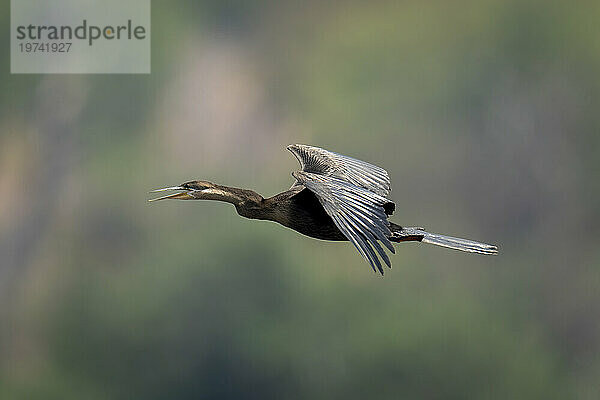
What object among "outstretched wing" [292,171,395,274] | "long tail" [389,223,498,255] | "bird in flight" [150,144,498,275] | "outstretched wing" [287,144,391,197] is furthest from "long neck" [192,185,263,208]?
"long tail" [389,223,498,255]

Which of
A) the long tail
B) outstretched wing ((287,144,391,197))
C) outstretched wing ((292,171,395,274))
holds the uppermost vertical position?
outstretched wing ((287,144,391,197))

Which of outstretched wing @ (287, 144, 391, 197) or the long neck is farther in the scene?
outstretched wing @ (287, 144, 391, 197)

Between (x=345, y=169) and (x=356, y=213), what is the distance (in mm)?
1661

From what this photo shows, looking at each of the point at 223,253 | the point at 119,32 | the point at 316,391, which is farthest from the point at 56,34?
the point at 316,391

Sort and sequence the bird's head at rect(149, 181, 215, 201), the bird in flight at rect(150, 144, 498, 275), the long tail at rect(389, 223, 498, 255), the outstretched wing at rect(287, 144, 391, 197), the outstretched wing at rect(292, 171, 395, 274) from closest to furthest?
1. the outstretched wing at rect(292, 171, 395, 274)
2. the bird in flight at rect(150, 144, 498, 275)
3. the bird's head at rect(149, 181, 215, 201)
4. the long tail at rect(389, 223, 498, 255)
5. the outstretched wing at rect(287, 144, 391, 197)

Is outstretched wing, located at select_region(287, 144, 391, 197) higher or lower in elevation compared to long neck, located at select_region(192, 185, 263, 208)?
higher

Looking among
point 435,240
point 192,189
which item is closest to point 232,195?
point 192,189

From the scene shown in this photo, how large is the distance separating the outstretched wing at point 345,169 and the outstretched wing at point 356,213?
671 millimetres

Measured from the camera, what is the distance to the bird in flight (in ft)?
18.1

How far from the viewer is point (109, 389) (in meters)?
26.6

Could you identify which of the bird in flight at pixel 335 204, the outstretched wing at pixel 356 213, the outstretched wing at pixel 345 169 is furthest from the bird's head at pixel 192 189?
the outstretched wing at pixel 345 169

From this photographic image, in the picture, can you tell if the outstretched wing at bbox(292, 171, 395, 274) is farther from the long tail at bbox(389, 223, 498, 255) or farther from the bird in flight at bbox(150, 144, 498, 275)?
the long tail at bbox(389, 223, 498, 255)

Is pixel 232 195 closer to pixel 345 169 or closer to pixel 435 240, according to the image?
pixel 345 169

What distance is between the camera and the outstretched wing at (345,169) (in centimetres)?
700
